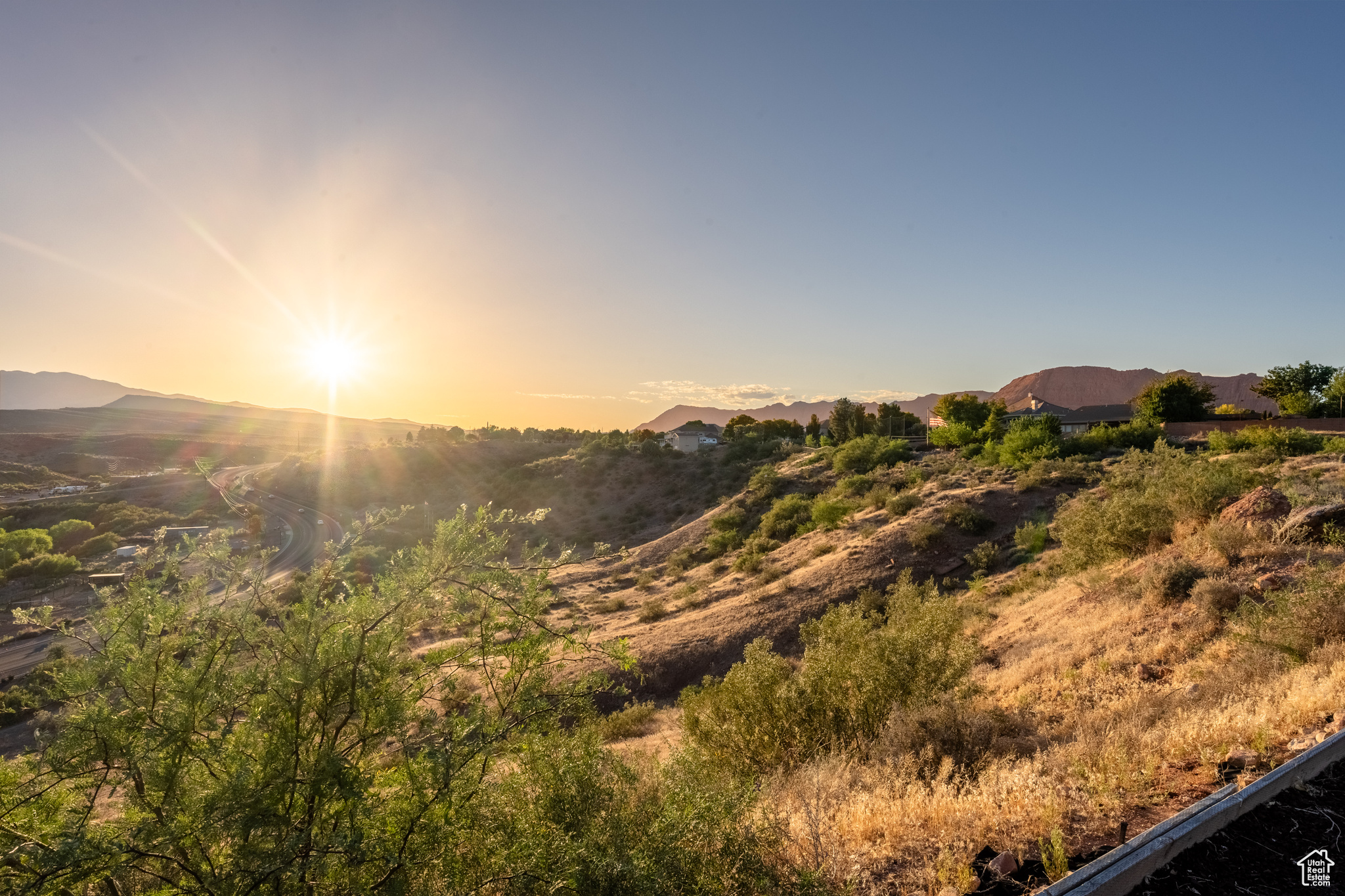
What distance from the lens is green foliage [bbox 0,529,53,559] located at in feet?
125

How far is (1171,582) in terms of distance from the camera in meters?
9.24

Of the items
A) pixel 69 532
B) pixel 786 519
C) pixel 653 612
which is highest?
pixel 786 519

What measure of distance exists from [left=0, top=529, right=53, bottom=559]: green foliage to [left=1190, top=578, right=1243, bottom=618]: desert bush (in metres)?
56.6

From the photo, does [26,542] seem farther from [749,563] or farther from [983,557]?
[983,557]

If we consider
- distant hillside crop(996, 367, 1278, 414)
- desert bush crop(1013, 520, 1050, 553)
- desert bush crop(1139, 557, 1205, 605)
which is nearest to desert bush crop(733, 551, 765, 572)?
desert bush crop(1013, 520, 1050, 553)

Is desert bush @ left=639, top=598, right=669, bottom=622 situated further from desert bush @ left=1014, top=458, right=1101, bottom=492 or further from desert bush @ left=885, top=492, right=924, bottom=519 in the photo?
desert bush @ left=1014, top=458, right=1101, bottom=492

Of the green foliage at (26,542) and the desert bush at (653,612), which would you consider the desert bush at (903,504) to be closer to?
the desert bush at (653,612)

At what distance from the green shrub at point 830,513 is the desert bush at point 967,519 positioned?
16.5 ft

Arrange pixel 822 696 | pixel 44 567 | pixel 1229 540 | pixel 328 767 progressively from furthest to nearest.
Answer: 1. pixel 44 567
2. pixel 1229 540
3. pixel 822 696
4. pixel 328 767

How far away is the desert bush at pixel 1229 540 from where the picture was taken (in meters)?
9.89

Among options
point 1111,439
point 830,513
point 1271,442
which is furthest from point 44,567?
point 1271,442

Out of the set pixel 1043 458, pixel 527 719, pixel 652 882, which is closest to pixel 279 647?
pixel 527 719

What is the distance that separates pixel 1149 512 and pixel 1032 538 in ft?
14.4

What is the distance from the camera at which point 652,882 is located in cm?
303
